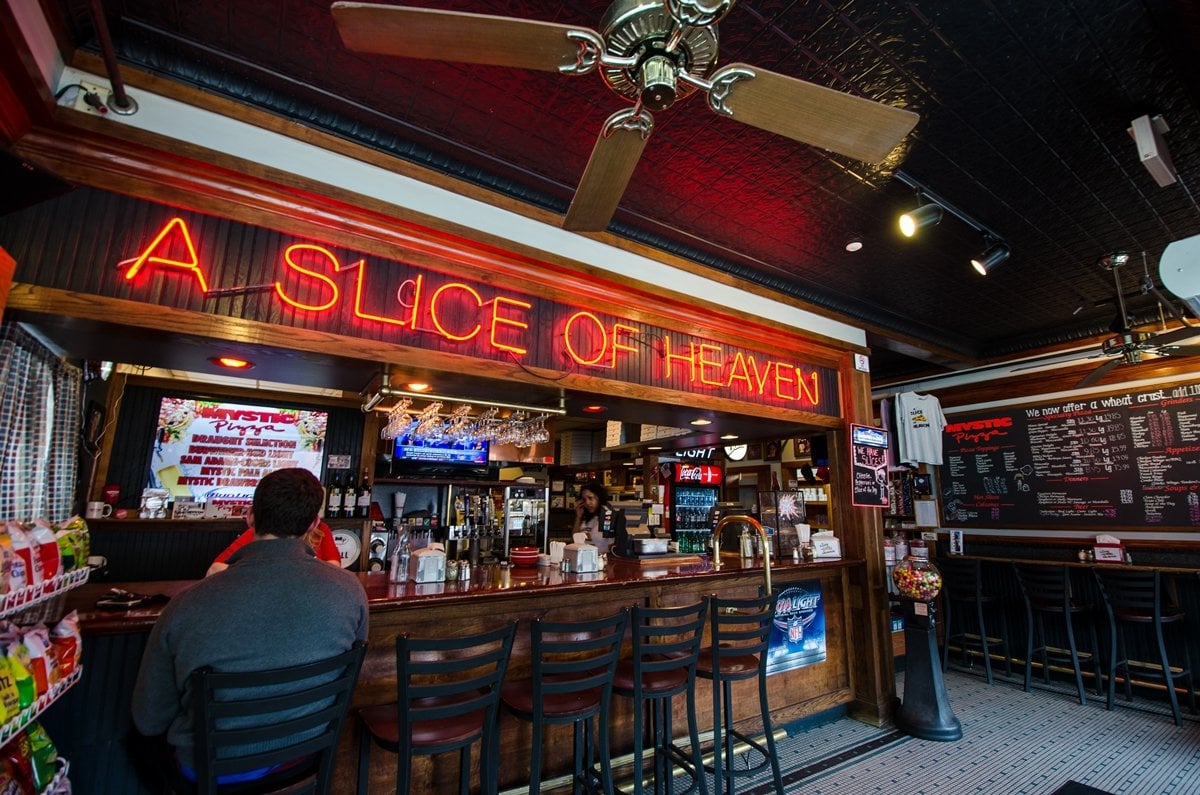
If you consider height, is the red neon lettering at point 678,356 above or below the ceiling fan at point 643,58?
below

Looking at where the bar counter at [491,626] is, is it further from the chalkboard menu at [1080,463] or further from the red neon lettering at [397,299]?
the chalkboard menu at [1080,463]

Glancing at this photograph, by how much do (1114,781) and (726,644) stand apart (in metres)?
2.60

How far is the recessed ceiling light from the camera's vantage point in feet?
9.27

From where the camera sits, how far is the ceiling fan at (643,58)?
1.38m

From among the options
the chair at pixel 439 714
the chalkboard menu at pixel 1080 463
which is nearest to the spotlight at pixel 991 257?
the chalkboard menu at pixel 1080 463

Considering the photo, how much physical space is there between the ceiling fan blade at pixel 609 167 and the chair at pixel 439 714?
171cm

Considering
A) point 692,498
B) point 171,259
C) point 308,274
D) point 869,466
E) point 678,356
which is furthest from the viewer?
point 692,498

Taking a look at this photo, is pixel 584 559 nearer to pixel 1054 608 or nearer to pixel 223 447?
pixel 223 447

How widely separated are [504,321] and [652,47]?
184 cm

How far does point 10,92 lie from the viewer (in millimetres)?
1936

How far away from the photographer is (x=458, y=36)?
1416 millimetres

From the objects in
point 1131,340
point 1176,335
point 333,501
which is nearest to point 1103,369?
point 1131,340

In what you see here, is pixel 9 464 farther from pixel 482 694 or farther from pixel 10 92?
pixel 482 694

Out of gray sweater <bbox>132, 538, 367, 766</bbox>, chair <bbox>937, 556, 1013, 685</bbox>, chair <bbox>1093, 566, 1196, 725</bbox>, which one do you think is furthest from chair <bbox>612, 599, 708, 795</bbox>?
chair <bbox>1093, 566, 1196, 725</bbox>
